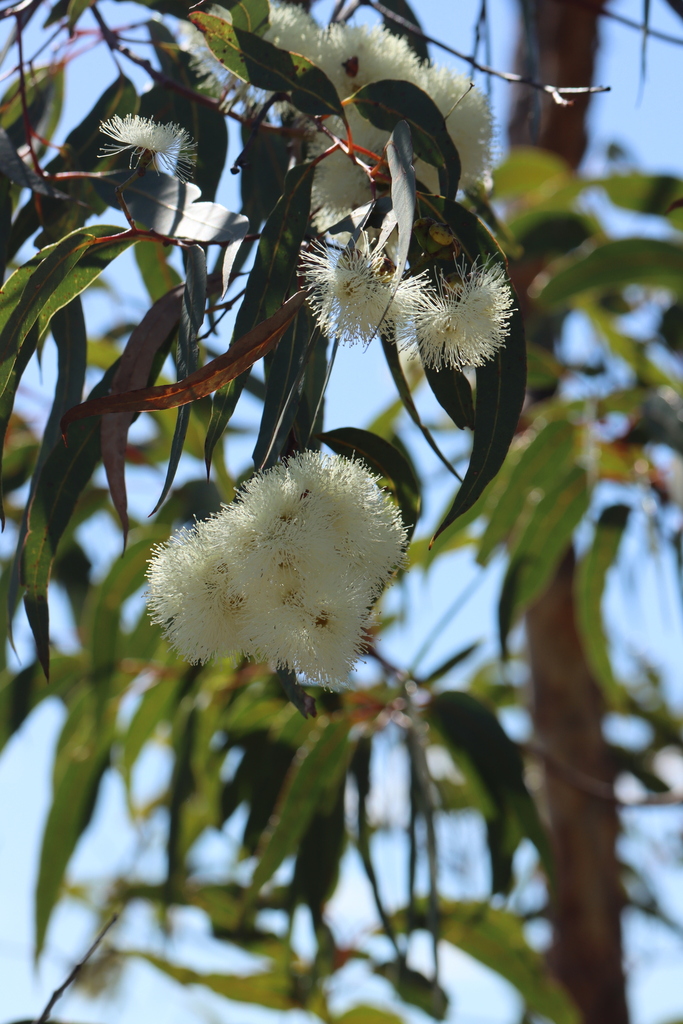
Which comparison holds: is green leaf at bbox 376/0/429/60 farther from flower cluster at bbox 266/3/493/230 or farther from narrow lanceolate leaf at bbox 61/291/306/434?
narrow lanceolate leaf at bbox 61/291/306/434

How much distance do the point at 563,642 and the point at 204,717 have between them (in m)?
0.84

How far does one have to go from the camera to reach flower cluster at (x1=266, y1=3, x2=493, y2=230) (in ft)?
2.46

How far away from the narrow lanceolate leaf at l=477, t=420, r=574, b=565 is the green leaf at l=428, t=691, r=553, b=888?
268mm

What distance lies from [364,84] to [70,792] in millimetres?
1364

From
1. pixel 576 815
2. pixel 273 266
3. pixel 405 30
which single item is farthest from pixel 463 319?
pixel 576 815

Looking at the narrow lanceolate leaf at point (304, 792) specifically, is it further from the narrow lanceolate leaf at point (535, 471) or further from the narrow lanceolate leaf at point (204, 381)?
the narrow lanceolate leaf at point (204, 381)

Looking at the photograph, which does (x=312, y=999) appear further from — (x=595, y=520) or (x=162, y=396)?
(x=162, y=396)

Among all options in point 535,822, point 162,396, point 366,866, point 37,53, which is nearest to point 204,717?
point 366,866

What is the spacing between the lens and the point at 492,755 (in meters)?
1.45

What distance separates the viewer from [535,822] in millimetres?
1442

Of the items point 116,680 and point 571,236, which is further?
point 571,236

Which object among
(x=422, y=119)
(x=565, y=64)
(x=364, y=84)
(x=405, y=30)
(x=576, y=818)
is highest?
(x=565, y=64)

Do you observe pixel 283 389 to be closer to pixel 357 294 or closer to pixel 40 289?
pixel 357 294

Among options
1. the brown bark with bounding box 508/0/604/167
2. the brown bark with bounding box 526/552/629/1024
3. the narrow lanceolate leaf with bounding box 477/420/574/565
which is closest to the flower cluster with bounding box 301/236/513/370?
the narrow lanceolate leaf with bounding box 477/420/574/565
